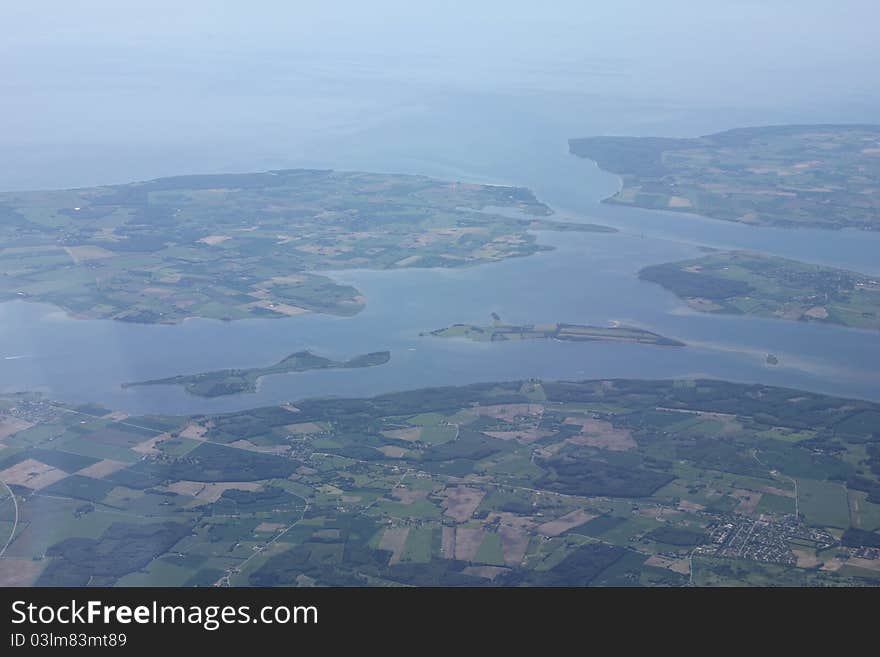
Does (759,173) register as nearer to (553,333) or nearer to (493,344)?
(553,333)

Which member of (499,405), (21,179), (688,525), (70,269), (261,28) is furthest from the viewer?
(261,28)

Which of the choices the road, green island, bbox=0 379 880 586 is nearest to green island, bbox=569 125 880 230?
green island, bbox=0 379 880 586

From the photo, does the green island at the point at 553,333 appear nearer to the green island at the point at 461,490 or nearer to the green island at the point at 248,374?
the green island at the point at 248,374

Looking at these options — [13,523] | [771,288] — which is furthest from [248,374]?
[771,288]

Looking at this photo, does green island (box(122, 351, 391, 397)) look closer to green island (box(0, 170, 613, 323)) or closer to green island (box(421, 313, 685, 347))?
green island (box(421, 313, 685, 347))

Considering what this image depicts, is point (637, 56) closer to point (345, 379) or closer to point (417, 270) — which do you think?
point (417, 270)

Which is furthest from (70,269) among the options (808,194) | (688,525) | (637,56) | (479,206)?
(637,56)

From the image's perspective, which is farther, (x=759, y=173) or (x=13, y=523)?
(x=759, y=173)
